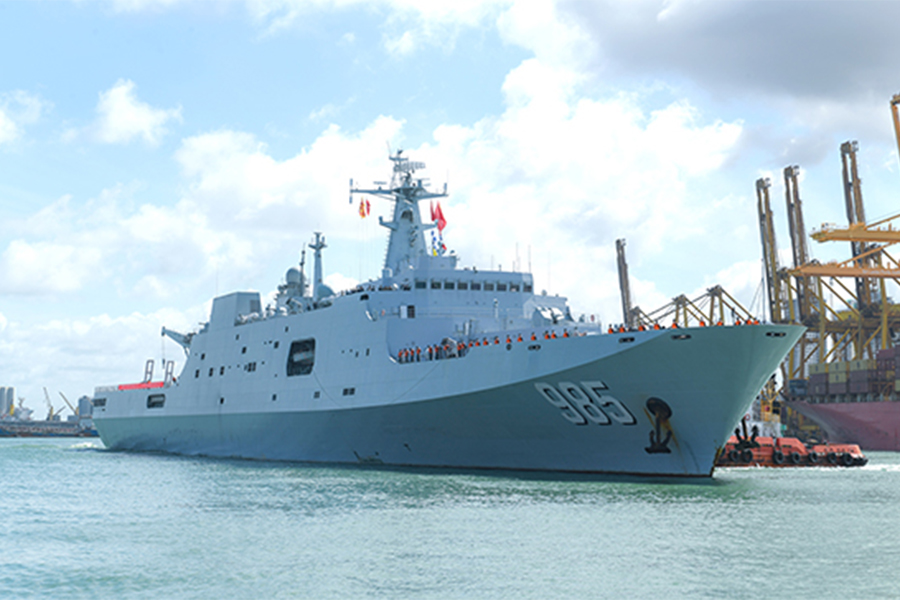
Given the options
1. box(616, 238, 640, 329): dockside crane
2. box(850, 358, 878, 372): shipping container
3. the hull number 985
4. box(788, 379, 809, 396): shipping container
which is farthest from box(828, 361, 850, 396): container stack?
the hull number 985

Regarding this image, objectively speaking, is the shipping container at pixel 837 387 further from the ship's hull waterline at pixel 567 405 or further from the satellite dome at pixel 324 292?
the ship's hull waterline at pixel 567 405

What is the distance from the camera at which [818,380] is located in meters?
56.6

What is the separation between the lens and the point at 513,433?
23.3 meters

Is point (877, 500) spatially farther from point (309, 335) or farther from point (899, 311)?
point (899, 311)

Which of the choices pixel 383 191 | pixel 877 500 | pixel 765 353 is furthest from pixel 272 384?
pixel 877 500

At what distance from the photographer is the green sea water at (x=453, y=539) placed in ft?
37.7

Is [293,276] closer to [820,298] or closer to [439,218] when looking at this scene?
[439,218]

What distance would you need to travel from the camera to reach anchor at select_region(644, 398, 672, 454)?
2094 centimetres

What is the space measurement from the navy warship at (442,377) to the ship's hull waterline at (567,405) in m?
0.04

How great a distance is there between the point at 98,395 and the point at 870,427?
4231 centimetres

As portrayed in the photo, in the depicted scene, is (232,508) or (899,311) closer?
(232,508)

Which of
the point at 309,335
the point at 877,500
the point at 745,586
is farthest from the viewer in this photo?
the point at 309,335

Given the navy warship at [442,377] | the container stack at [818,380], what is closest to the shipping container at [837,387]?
the container stack at [818,380]

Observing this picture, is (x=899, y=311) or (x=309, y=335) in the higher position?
(x=899, y=311)
